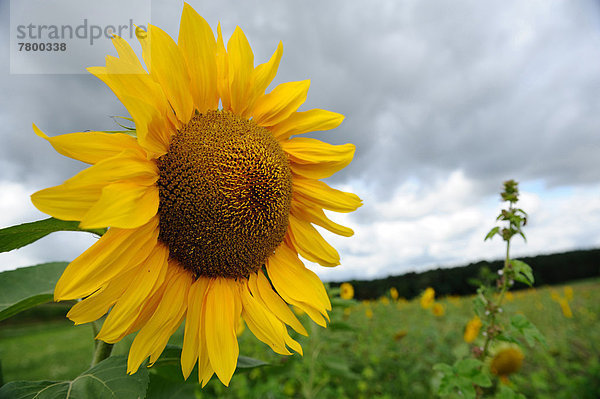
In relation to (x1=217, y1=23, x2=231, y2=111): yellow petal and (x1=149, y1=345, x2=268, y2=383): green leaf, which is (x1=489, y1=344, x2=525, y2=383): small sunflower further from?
(x1=217, y1=23, x2=231, y2=111): yellow petal

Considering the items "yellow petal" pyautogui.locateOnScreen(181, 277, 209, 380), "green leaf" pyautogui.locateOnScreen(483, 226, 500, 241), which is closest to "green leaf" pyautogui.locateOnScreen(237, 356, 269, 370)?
"yellow petal" pyautogui.locateOnScreen(181, 277, 209, 380)

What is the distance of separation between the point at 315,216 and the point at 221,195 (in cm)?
39

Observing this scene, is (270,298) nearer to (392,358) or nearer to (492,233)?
(492,233)

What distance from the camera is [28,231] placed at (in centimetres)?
93

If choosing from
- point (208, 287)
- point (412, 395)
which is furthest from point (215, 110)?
point (412, 395)

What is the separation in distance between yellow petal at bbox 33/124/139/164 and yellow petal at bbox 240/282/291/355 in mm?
557

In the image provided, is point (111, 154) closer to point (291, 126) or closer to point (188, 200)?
point (188, 200)

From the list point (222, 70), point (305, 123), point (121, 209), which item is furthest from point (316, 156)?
point (121, 209)

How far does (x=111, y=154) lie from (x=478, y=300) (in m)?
1.54

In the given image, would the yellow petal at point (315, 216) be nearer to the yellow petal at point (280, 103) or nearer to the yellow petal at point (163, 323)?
the yellow petal at point (280, 103)

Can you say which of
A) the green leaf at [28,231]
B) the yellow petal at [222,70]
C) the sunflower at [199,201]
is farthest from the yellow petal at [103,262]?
the yellow petal at [222,70]

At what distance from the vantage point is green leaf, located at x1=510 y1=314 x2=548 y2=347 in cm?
151

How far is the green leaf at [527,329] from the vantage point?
4.94ft

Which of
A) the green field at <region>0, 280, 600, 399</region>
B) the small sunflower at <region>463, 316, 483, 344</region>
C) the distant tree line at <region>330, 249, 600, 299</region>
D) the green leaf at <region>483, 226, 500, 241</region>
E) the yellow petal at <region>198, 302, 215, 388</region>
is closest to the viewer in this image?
the yellow petal at <region>198, 302, 215, 388</region>
